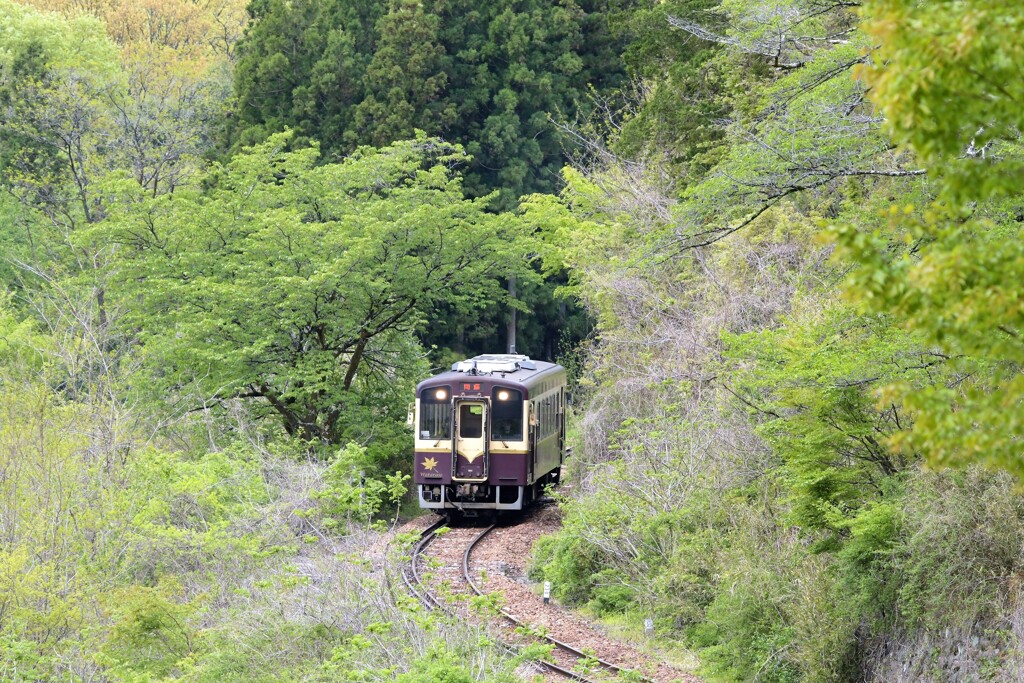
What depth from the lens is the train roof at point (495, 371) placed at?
67.7 feet

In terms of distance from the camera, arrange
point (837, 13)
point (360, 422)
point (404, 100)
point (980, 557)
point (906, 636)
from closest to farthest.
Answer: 1. point (980, 557)
2. point (906, 636)
3. point (837, 13)
4. point (360, 422)
5. point (404, 100)

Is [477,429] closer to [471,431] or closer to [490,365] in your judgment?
[471,431]

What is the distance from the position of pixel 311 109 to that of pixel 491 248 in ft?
42.6

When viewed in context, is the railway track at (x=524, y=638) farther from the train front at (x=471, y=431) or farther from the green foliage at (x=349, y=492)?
the train front at (x=471, y=431)

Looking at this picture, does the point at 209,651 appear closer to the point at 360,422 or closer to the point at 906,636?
the point at 906,636

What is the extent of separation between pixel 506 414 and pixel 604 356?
4.09 metres

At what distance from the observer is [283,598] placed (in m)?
11.9

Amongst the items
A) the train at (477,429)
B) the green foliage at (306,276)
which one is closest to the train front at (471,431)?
the train at (477,429)

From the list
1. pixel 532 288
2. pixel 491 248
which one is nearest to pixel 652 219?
pixel 491 248

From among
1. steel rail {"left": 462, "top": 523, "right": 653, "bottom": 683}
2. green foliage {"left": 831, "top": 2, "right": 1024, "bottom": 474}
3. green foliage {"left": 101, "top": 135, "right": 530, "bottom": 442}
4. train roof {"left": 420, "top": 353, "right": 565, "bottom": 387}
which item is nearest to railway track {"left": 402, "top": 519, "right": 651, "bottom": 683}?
steel rail {"left": 462, "top": 523, "right": 653, "bottom": 683}

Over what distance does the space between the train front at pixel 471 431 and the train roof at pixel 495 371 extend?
0.03 meters

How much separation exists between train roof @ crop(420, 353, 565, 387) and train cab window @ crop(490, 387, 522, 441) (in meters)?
0.24

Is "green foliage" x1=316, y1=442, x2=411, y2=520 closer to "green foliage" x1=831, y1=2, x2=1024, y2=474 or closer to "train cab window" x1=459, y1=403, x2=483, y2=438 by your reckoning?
"train cab window" x1=459, y1=403, x2=483, y2=438

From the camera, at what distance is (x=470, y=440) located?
2064 cm
